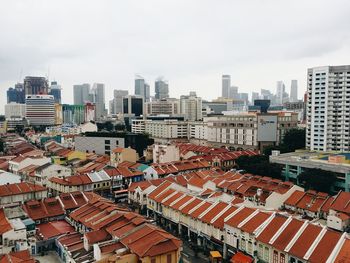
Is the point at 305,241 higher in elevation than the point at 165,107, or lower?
lower

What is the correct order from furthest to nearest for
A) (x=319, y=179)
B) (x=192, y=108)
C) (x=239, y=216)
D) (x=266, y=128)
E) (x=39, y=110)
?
(x=39, y=110)
(x=192, y=108)
(x=266, y=128)
(x=319, y=179)
(x=239, y=216)

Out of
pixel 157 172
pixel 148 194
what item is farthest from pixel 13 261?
pixel 157 172

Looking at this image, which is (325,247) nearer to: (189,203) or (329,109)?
(189,203)

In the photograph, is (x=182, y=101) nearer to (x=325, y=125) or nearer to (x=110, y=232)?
(x=325, y=125)

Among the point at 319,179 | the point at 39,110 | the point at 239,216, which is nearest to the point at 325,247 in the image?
the point at 239,216

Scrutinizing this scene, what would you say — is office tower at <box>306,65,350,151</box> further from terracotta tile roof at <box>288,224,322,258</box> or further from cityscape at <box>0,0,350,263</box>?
terracotta tile roof at <box>288,224,322,258</box>

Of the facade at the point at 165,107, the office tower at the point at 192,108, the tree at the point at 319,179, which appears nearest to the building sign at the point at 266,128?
the tree at the point at 319,179

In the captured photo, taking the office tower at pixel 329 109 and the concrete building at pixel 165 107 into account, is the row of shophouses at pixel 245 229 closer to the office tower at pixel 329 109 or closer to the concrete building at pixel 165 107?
the office tower at pixel 329 109
